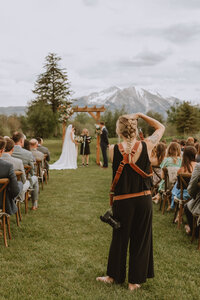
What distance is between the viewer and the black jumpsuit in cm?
285

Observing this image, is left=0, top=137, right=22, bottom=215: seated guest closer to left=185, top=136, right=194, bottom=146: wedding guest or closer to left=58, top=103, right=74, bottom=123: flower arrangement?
left=185, top=136, right=194, bottom=146: wedding guest

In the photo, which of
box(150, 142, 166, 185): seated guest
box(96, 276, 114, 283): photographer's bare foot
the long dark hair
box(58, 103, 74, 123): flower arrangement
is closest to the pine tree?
box(58, 103, 74, 123): flower arrangement

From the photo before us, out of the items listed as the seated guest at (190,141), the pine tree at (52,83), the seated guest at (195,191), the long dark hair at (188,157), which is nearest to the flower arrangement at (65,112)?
the seated guest at (190,141)

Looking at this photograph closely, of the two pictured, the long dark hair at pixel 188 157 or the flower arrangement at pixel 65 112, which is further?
the flower arrangement at pixel 65 112

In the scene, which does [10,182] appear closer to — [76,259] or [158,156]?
[76,259]

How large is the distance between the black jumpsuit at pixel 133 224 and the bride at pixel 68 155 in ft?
36.3

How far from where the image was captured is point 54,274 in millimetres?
3447

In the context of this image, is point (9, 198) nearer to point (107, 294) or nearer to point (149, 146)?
point (107, 294)

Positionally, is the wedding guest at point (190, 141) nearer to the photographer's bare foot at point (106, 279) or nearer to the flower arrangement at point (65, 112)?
the photographer's bare foot at point (106, 279)

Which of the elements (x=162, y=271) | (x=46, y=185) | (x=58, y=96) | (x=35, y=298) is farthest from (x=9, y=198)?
(x=58, y=96)

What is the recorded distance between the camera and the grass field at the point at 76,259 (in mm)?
3059

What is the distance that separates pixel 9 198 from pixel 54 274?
4.70 feet

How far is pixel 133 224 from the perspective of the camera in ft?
9.72

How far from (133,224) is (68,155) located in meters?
11.9
